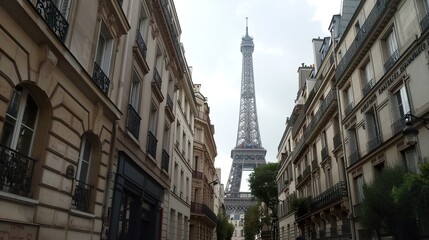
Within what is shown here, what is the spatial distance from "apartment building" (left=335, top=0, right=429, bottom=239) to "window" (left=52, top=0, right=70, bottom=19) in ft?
31.5

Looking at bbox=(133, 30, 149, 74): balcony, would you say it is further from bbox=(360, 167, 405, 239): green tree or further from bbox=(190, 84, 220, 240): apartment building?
bbox=(190, 84, 220, 240): apartment building

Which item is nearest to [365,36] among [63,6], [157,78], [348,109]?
[348,109]

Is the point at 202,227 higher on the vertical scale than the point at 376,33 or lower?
lower

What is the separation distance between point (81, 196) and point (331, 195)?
18285 mm

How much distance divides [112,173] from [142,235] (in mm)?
6644

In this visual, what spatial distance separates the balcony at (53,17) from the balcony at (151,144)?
28.6 ft

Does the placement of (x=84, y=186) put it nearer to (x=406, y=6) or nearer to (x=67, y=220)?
(x=67, y=220)

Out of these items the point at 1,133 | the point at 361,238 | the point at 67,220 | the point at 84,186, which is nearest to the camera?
the point at 1,133

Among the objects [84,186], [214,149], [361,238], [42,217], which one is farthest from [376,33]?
[214,149]

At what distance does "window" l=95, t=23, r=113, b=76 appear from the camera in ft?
37.7

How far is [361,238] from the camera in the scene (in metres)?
19.8

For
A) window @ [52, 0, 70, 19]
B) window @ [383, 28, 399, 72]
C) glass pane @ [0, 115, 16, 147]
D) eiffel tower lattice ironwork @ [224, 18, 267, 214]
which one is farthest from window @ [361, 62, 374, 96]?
eiffel tower lattice ironwork @ [224, 18, 267, 214]

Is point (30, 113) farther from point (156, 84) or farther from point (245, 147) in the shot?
point (245, 147)

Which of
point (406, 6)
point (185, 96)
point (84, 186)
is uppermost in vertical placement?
point (185, 96)
